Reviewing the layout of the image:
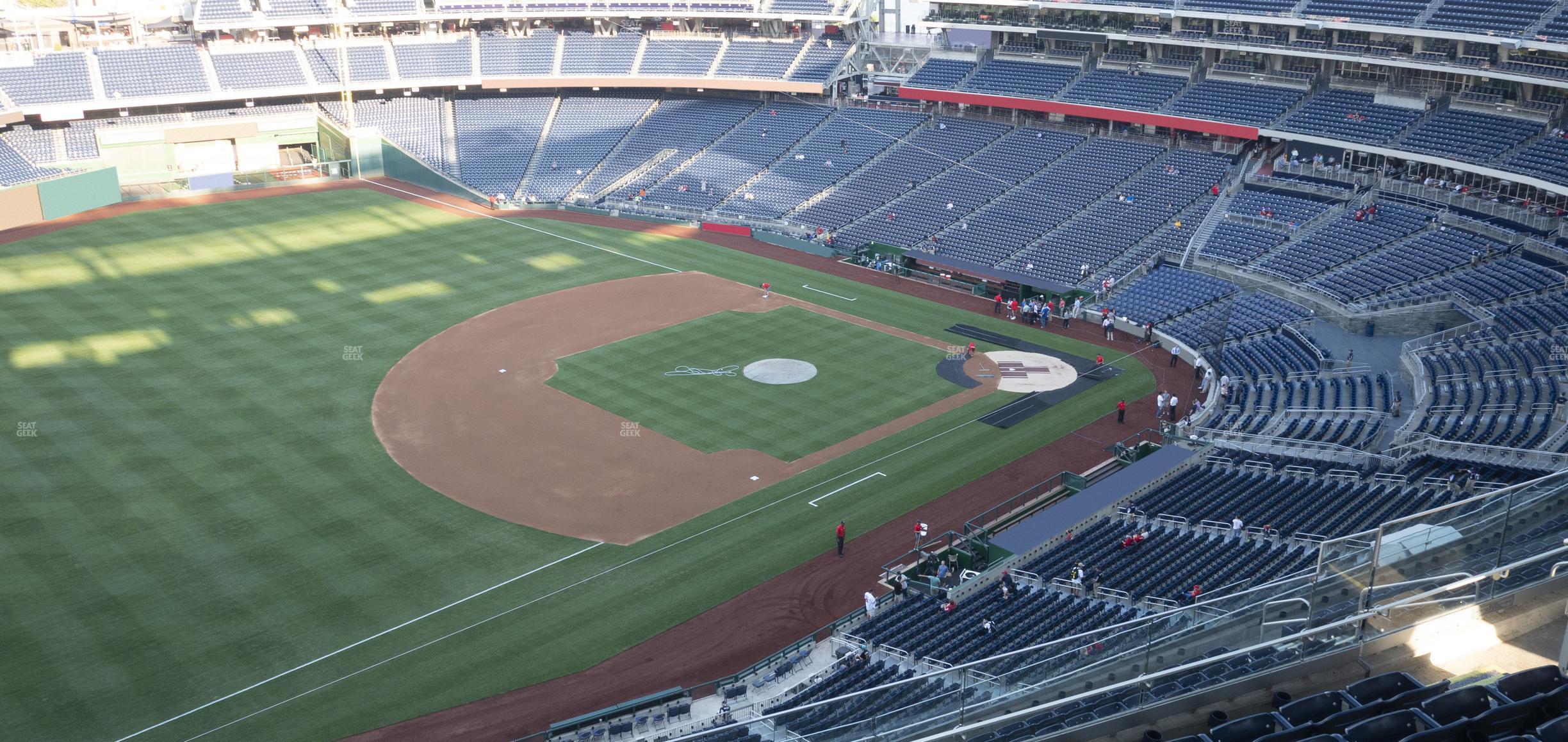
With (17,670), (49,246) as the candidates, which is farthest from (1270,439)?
(49,246)

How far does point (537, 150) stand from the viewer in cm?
7375

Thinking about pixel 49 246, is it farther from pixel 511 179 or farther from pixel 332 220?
pixel 511 179

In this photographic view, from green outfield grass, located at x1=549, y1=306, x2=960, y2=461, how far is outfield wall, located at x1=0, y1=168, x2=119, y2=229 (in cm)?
3386

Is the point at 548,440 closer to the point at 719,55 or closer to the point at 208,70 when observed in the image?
the point at 719,55

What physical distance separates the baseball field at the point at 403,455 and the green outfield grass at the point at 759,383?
14 cm

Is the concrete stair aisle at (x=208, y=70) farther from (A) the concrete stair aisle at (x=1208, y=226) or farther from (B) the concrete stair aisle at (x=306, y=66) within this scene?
(A) the concrete stair aisle at (x=1208, y=226)

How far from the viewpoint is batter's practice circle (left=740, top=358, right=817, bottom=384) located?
141ft

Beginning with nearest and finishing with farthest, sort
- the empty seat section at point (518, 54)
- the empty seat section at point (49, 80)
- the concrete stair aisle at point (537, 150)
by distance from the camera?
the empty seat section at point (49, 80) < the concrete stair aisle at point (537, 150) < the empty seat section at point (518, 54)

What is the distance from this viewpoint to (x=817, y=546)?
3167 centimetres

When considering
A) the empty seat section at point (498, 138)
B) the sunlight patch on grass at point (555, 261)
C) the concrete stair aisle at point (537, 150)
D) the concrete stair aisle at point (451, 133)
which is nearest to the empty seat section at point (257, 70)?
the concrete stair aisle at point (451, 133)

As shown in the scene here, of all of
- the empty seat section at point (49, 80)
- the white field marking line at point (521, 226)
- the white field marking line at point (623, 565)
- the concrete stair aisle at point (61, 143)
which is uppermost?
the empty seat section at point (49, 80)

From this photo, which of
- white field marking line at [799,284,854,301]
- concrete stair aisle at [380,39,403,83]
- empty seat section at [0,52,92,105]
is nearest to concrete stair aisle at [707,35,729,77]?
concrete stair aisle at [380,39,403,83]

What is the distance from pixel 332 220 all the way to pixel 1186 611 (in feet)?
182

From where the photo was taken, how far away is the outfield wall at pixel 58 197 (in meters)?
59.1
